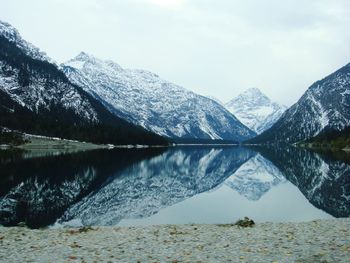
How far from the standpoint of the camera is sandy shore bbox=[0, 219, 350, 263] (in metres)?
24.3

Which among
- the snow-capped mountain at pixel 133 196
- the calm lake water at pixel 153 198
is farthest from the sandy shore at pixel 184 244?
the snow-capped mountain at pixel 133 196

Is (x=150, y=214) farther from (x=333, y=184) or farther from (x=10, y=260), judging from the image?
(x=333, y=184)

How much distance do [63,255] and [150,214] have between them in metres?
29.0

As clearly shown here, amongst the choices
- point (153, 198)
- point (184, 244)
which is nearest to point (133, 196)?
point (153, 198)

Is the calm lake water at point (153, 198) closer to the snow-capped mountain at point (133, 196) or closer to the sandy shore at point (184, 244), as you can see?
the snow-capped mountain at point (133, 196)

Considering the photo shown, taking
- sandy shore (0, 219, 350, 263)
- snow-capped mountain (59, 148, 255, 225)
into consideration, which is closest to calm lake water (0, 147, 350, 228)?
snow-capped mountain (59, 148, 255, 225)

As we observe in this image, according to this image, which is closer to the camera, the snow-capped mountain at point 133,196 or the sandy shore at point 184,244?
the sandy shore at point 184,244

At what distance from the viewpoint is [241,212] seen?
55.2 m

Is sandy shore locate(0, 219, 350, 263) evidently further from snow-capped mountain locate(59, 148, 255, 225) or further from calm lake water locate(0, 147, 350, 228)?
snow-capped mountain locate(59, 148, 255, 225)

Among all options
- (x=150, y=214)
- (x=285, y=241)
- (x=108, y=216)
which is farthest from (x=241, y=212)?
(x=285, y=241)

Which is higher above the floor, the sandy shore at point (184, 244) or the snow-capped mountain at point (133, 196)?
the sandy shore at point (184, 244)

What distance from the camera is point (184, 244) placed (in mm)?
28891

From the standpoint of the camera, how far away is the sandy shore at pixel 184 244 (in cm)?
2433

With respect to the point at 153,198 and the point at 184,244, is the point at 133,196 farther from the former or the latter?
the point at 184,244
